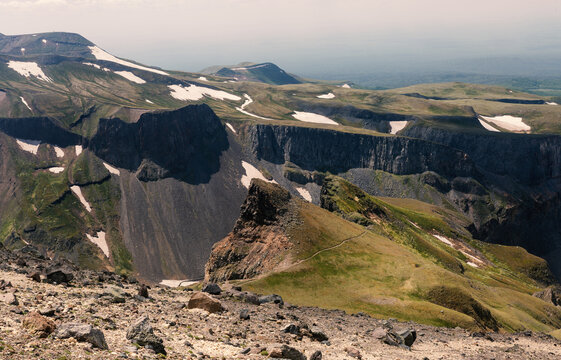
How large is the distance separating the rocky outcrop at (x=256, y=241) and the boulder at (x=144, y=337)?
164 feet

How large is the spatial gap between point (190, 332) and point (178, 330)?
89 centimetres

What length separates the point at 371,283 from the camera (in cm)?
6700

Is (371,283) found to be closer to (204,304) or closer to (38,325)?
(204,304)

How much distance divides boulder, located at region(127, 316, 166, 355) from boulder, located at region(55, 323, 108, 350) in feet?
6.45

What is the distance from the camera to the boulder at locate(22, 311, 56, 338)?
20.5 m

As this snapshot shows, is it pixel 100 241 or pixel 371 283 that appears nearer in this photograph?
pixel 371 283

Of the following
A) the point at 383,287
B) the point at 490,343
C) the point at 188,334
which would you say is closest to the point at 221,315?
the point at 188,334

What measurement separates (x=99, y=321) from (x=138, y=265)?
16229cm

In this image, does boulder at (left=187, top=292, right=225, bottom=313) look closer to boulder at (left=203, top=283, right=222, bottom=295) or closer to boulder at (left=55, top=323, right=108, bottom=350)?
boulder at (left=203, top=283, right=222, bottom=295)

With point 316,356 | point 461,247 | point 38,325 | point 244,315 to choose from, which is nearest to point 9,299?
point 38,325

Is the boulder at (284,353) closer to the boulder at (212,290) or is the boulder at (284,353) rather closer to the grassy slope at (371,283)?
the boulder at (212,290)

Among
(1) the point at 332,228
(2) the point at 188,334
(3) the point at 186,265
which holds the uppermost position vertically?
(2) the point at 188,334

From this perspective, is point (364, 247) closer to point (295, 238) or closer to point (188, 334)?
point (295, 238)

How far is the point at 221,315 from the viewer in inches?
1345
